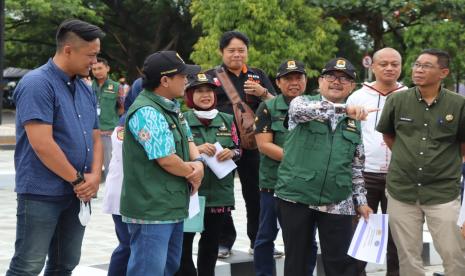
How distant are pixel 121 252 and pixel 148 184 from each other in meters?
1.14

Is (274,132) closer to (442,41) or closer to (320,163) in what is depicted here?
(320,163)

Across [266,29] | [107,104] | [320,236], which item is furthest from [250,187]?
[266,29]

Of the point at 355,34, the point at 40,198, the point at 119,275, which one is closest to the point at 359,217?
the point at 119,275

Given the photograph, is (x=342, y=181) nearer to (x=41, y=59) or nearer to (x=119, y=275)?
(x=119, y=275)

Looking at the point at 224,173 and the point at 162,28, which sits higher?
the point at 162,28

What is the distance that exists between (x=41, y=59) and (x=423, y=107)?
1205 inches

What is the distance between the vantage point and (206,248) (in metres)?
5.63

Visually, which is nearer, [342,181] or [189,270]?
[342,181]

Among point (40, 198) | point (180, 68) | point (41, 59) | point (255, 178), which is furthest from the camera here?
point (41, 59)

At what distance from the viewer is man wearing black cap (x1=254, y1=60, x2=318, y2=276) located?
18.7ft

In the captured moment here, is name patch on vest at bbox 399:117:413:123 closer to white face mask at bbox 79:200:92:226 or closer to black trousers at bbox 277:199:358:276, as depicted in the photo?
black trousers at bbox 277:199:358:276

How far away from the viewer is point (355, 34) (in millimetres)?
29688

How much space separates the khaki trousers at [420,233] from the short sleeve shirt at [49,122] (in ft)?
7.68

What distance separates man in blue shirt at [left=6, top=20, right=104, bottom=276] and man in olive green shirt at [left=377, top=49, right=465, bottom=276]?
2256 millimetres
